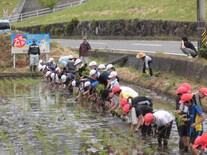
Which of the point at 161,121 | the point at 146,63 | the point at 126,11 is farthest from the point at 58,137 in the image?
the point at 126,11

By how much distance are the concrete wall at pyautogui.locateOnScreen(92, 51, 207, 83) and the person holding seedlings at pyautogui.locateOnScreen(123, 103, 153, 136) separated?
579 centimetres

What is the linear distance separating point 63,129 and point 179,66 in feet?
28.0

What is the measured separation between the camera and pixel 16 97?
75.3 ft

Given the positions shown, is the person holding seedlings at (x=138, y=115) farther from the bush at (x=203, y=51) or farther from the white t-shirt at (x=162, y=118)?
the bush at (x=203, y=51)

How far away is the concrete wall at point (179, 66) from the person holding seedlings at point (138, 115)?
5.79m

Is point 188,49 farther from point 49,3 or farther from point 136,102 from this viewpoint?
point 49,3

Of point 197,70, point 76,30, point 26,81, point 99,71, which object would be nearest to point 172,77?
point 197,70

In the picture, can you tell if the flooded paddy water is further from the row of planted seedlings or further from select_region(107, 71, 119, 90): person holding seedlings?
select_region(107, 71, 119, 90): person holding seedlings

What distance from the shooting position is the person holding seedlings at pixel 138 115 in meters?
14.8

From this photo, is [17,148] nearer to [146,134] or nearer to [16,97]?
[146,134]

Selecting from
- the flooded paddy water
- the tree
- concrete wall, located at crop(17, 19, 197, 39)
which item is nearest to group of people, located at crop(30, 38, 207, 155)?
the flooded paddy water

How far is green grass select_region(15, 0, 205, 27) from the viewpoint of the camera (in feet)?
138

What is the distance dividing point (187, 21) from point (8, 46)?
11.1 metres

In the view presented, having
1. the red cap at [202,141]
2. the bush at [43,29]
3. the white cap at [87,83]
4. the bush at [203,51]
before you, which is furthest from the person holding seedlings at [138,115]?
the bush at [43,29]
